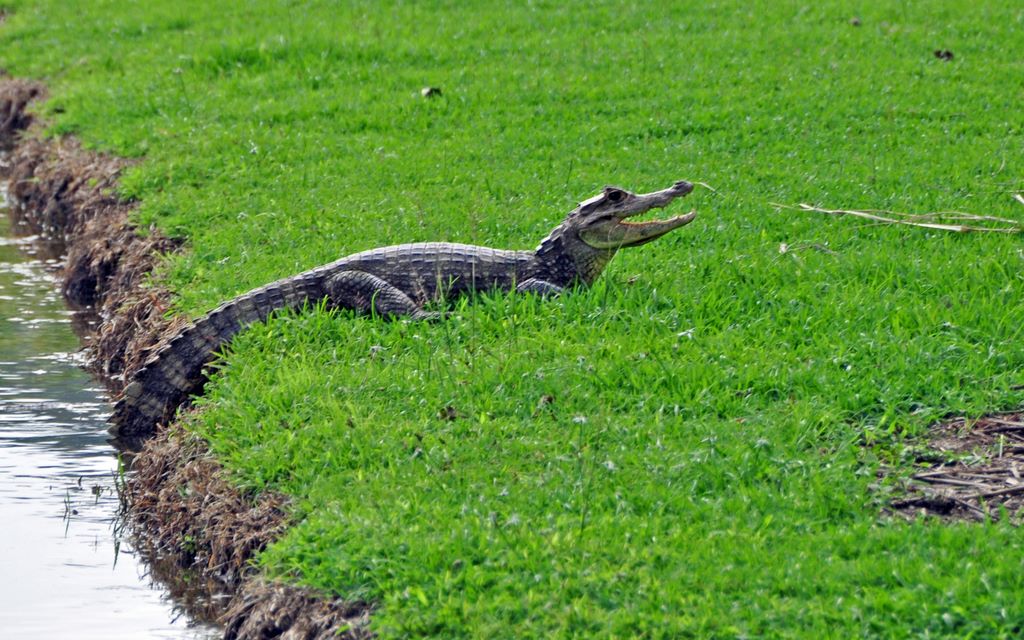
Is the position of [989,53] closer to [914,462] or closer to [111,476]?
[914,462]

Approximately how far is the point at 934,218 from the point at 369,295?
11.2 ft

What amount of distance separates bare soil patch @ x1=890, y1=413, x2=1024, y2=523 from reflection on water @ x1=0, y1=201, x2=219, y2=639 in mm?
2780

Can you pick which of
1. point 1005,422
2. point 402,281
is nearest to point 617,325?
point 402,281

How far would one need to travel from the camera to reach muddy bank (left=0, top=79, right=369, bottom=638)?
A: 4.86m

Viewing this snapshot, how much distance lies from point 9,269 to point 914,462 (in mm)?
7429

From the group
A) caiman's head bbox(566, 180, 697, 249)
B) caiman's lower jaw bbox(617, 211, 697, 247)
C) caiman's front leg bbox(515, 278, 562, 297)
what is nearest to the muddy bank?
caiman's front leg bbox(515, 278, 562, 297)

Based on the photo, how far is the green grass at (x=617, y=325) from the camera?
14.6ft

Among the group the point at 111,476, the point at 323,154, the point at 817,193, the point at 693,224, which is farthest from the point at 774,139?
the point at 111,476

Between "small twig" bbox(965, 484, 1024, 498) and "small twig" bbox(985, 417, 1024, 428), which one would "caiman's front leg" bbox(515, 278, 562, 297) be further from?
"small twig" bbox(965, 484, 1024, 498)

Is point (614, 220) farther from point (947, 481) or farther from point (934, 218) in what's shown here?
point (947, 481)

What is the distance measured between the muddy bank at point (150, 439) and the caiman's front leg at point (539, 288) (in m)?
1.88

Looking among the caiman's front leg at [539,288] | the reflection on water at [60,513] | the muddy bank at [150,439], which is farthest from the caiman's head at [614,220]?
the reflection on water at [60,513]

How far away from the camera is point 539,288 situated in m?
6.97

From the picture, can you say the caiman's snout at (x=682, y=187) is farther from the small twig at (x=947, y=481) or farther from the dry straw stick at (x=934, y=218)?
the small twig at (x=947, y=481)
